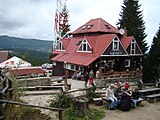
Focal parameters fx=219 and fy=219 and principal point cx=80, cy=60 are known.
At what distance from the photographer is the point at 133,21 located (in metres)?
39.9

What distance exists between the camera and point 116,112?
454 inches

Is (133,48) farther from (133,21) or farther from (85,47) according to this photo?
(133,21)

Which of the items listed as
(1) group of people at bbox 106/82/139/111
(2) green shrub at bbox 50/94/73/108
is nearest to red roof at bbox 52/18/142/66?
(1) group of people at bbox 106/82/139/111

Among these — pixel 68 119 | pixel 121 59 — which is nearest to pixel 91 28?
pixel 121 59

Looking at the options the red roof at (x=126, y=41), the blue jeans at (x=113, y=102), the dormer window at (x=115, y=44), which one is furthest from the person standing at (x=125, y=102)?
the red roof at (x=126, y=41)

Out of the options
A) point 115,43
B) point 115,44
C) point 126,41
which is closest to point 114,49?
point 115,44

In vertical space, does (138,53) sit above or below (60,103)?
above

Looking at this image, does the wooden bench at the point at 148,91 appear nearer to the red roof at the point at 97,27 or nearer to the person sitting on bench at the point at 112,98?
the person sitting on bench at the point at 112,98

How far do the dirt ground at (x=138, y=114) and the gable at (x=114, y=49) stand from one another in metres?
14.5

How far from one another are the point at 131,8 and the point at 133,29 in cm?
503

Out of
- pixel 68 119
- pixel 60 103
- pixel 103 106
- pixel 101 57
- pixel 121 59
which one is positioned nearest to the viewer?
pixel 68 119

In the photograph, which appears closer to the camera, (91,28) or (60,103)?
(60,103)

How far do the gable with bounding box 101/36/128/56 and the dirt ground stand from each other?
47.7ft

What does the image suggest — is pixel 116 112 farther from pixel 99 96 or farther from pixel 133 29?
pixel 133 29
